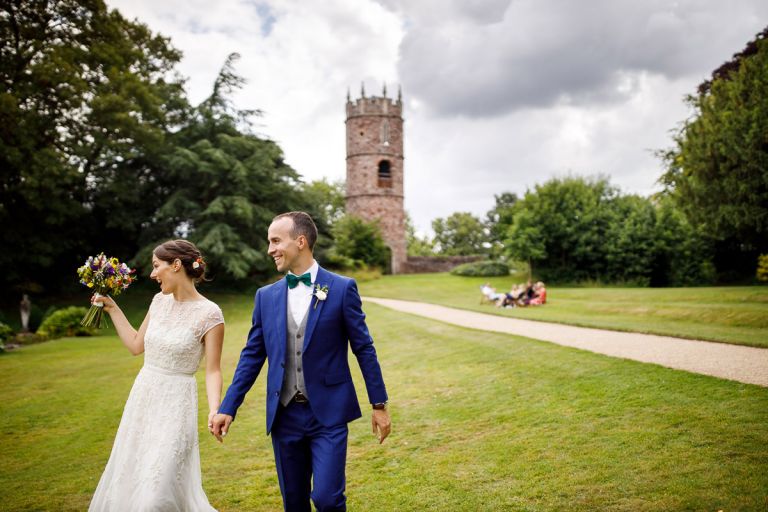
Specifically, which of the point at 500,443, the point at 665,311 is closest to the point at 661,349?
the point at 500,443

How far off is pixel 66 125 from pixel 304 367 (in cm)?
2594

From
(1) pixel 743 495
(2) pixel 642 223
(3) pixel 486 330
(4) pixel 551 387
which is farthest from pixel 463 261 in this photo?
(1) pixel 743 495

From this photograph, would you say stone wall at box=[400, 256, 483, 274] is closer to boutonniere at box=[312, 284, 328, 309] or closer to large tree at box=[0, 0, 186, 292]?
large tree at box=[0, 0, 186, 292]

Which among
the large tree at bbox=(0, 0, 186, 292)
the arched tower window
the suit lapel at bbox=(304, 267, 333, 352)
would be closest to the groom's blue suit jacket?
the suit lapel at bbox=(304, 267, 333, 352)

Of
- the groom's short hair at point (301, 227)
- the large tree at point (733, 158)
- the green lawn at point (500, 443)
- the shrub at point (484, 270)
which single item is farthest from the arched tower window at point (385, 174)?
the groom's short hair at point (301, 227)

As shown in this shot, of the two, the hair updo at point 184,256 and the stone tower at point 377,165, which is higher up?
the stone tower at point 377,165

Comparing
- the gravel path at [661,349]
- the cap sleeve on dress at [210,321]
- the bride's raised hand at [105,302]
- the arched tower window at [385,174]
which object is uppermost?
the arched tower window at [385,174]

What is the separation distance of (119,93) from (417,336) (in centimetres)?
1897

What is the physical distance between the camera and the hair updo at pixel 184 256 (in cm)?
397

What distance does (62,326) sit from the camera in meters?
19.2

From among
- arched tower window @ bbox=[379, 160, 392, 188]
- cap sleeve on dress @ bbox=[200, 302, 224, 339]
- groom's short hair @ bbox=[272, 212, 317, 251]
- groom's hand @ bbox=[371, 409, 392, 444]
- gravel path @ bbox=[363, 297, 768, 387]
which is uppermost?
arched tower window @ bbox=[379, 160, 392, 188]

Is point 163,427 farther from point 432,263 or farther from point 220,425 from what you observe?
point 432,263

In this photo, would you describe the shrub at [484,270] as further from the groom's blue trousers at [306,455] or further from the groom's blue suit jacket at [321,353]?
the groom's blue trousers at [306,455]

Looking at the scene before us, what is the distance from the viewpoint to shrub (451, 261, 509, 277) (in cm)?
4331
